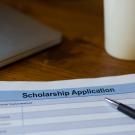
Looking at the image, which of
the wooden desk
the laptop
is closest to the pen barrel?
the wooden desk

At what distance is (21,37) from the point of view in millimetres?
700

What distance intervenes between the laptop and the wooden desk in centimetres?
2

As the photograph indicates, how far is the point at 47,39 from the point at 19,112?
20 cm

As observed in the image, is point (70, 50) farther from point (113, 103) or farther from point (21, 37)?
point (113, 103)

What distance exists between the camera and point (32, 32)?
72 cm

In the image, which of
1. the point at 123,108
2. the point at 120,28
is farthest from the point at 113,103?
the point at 120,28

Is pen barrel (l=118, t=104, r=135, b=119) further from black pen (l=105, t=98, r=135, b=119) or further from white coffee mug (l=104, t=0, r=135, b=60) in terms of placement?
white coffee mug (l=104, t=0, r=135, b=60)

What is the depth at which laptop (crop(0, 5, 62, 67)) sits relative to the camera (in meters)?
0.66

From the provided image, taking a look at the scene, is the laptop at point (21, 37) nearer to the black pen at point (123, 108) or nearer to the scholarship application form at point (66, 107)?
the scholarship application form at point (66, 107)

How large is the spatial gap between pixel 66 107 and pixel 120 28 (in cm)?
17

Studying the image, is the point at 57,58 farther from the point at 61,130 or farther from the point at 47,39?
the point at 61,130

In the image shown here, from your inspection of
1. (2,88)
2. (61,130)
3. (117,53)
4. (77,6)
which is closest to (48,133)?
(61,130)

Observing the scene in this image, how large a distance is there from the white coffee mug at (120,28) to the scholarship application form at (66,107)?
0.06 meters

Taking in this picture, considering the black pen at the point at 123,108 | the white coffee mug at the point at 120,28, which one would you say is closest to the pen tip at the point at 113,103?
the black pen at the point at 123,108
